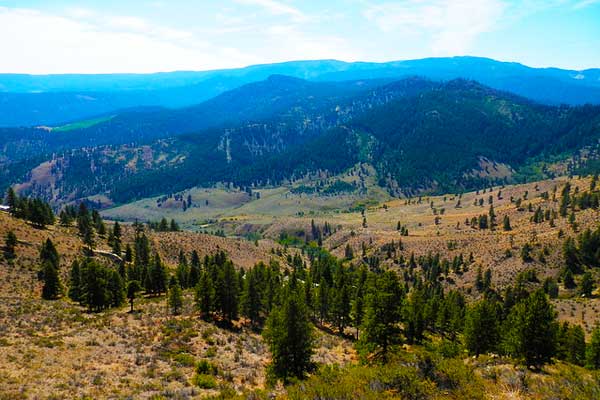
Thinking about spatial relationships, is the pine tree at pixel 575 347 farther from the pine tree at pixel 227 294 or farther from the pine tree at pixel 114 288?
the pine tree at pixel 114 288

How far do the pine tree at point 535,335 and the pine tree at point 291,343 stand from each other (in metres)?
22.9

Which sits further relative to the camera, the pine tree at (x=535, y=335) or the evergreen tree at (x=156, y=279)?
the evergreen tree at (x=156, y=279)

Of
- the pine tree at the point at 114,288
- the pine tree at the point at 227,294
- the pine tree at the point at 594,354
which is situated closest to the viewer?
the pine tree at the point at 594,354

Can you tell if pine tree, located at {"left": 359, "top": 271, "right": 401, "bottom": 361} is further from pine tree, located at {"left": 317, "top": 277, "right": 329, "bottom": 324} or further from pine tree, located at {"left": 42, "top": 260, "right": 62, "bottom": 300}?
pine tree, located at {"left": 42, "top": 260, "right": 62, "bottom": 300}

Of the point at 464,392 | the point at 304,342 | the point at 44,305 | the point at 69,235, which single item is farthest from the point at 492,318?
the point at 69,235

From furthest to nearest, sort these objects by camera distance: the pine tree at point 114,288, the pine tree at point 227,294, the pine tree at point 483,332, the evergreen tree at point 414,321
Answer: the pine tree at point 114,288 < the evergreen tree at point 414,321 < the pine tree at point 227,294 < the pine tree at point 483,332

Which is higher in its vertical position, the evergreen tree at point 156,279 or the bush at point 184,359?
the bush at point 184,359

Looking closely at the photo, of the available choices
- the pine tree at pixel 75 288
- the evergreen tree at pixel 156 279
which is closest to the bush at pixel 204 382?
the pine tree at pixel 75 288

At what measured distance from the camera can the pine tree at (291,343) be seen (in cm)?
4100

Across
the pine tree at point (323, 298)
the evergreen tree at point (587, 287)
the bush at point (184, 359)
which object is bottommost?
the evergreen tree at point (587, 287)

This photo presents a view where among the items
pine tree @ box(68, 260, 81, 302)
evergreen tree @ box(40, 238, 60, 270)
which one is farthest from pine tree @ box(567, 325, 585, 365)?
evergreen tree @ box(40, 238, 60, 270)

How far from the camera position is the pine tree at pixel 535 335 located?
4209cm

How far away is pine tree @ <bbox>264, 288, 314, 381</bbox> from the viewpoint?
1614 inches

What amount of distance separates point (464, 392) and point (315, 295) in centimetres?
6049
